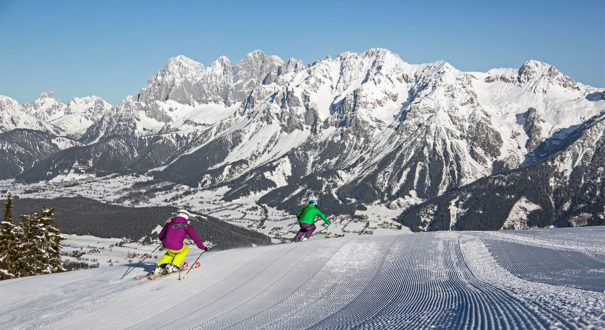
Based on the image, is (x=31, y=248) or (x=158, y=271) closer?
(x=158, y=271)

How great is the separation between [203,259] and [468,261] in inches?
514

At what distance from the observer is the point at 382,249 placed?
78.5 feet

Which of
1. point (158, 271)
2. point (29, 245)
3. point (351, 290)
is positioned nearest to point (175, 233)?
point (158, 271)

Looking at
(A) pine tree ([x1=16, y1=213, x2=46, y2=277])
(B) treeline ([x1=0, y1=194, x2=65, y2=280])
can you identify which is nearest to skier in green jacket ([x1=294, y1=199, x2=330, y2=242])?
(B) treeline ([x1=0, y1=194, x2=65, y2=280])

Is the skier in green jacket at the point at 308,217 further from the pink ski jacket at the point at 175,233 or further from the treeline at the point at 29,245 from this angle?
the treeline at the point at 29,245

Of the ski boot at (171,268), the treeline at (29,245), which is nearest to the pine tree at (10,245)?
the treeline at (29,245)

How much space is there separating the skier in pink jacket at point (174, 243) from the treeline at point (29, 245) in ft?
89.7

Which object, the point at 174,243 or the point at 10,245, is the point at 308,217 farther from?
the point at 10,245

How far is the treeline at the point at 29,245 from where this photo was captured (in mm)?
41781

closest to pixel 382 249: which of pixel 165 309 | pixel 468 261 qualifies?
pixel 468 261

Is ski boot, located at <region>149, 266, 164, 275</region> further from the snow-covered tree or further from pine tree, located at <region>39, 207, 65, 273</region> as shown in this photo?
pine tree, located at <region>39, 207, 65, 273</region>

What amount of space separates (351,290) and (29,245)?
1536 inches

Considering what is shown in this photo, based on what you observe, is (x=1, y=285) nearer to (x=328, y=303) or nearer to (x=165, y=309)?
(x=165, y=309)

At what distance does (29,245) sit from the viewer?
43969mm
